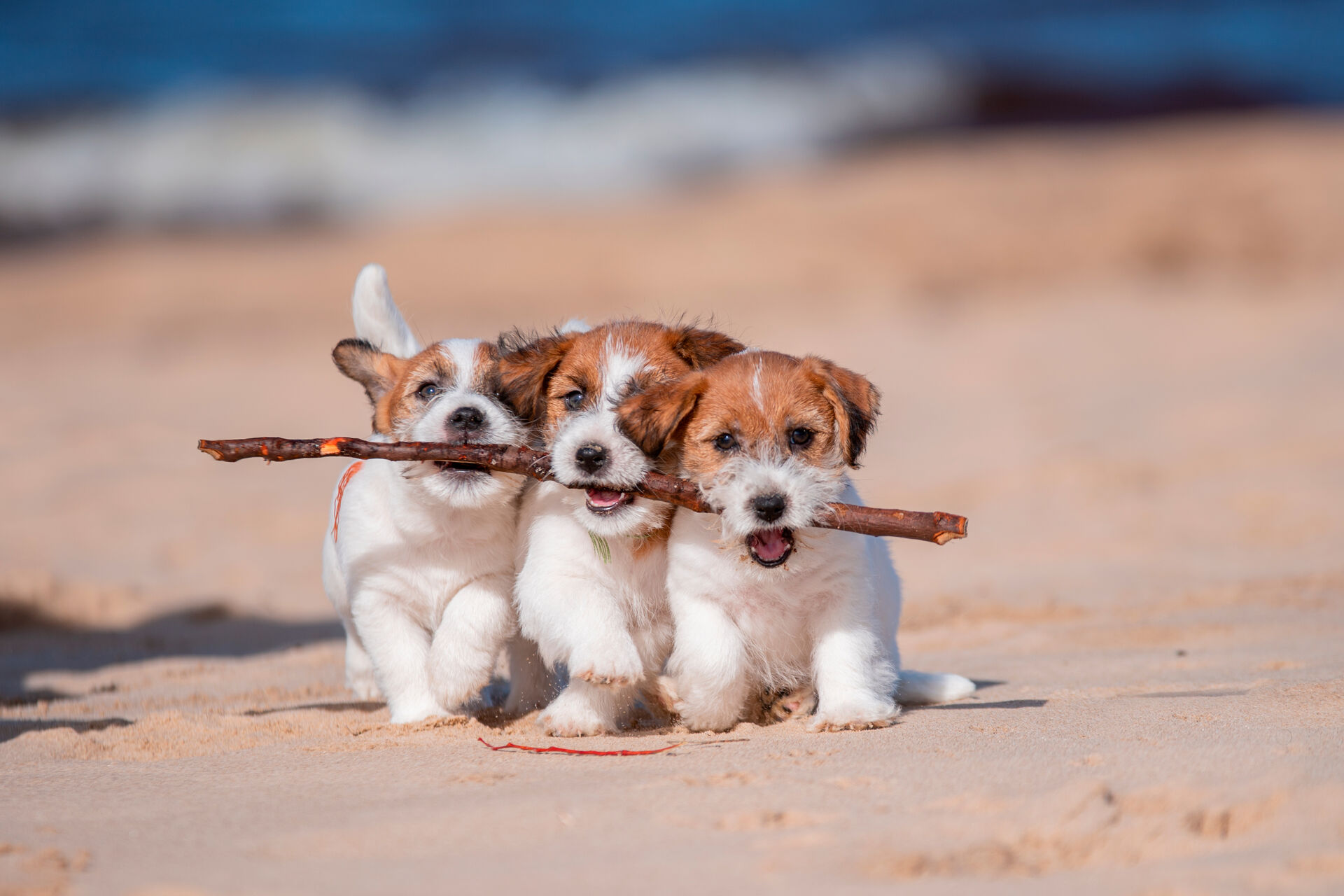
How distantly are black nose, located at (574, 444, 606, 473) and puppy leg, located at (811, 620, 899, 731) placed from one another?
3.10 feet

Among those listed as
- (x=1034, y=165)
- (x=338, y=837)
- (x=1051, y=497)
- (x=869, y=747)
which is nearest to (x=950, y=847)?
(x=869, y=747)

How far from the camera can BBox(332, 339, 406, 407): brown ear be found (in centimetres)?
516

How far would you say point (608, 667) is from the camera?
415cm

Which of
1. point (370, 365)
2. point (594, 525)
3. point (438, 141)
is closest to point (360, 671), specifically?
point (370, 365)

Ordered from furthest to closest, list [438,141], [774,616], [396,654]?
[438,141] → [396,654] → [774,616]

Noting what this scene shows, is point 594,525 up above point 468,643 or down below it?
above

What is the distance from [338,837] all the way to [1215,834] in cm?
201

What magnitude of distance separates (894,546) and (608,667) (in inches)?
260

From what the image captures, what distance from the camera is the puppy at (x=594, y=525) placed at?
419 cm

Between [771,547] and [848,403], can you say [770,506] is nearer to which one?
[771,547]

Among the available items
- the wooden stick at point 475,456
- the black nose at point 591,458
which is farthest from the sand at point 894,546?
the black nose at point 591,458

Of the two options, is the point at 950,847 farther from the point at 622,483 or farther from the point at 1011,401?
the point at 1011,401

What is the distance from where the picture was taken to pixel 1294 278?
66.9ft

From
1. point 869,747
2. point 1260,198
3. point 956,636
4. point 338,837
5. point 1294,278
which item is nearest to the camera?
point 338,837
